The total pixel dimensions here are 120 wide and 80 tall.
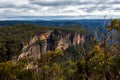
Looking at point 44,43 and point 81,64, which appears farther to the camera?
point 44,43

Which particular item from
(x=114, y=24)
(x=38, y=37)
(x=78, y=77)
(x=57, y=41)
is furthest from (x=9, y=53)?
(x=114, y=24)

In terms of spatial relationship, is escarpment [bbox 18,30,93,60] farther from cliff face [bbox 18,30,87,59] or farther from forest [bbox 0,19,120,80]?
forest [bbox 0,19,120,80]

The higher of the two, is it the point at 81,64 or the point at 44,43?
the point at 81,64

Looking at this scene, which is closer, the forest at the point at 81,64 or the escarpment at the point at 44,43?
the forest at the point at 81,64

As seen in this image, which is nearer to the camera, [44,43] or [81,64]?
[81,64]

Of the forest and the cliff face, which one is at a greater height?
the forest

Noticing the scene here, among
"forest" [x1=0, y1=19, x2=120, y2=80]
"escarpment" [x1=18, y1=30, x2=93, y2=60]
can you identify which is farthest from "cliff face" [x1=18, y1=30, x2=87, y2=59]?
"forest" [x1=0, y1=19, x2=120, y2=80]

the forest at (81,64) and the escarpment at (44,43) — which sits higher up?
the forest at (81,64)

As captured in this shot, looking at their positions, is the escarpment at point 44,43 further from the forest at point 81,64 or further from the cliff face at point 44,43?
the forest at point 81,64

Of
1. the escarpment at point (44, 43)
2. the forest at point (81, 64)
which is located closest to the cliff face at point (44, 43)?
the escarpment at point (44, 43)

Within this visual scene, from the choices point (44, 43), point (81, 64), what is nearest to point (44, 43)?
point (44, 43)

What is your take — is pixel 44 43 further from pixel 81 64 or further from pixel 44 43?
pixel 81 64

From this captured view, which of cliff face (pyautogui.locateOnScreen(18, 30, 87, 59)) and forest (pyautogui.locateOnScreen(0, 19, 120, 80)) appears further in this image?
cliff face (pyautogui.locateOnScreen(18, 30, 87, 59))

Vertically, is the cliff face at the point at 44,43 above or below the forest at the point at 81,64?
below
